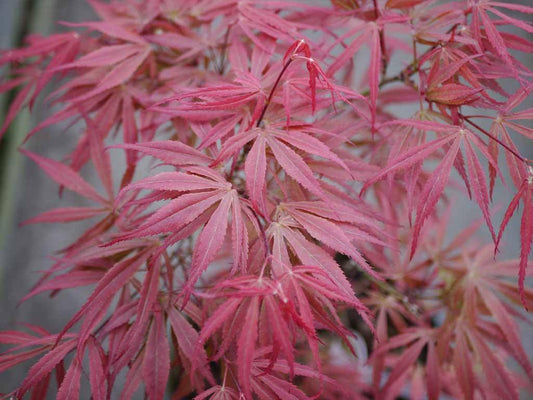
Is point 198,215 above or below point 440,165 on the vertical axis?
below

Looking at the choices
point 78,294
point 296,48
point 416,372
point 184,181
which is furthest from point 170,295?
point 78,294

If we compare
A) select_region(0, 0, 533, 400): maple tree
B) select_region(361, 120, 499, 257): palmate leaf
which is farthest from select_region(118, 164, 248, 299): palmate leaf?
select_region(361, 120, 499, 257): palmate leaf

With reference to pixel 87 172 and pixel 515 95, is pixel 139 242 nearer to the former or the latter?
pixel 515 95

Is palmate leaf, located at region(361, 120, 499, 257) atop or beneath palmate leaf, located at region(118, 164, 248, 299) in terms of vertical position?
atop

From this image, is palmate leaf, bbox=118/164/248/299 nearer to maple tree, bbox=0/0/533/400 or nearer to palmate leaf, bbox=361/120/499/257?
maple tree, bbox=0/0/533/400

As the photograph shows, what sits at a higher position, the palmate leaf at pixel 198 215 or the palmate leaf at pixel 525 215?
the palmate leaf at pixel 525 215

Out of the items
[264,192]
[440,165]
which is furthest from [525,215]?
[264,192]

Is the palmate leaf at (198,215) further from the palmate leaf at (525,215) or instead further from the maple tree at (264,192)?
the palmate leaf at (525,215)

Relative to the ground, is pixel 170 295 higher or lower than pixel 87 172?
higher

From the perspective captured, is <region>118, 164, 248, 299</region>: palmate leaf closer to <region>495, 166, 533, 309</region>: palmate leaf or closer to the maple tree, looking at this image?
the maple tree

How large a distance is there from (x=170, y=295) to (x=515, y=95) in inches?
20.5

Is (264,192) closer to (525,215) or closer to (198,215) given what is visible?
(198,215)

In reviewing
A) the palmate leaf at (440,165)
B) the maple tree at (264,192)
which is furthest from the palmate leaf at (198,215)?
the palmate leaf at (440,165)

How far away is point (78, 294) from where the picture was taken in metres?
1.41
